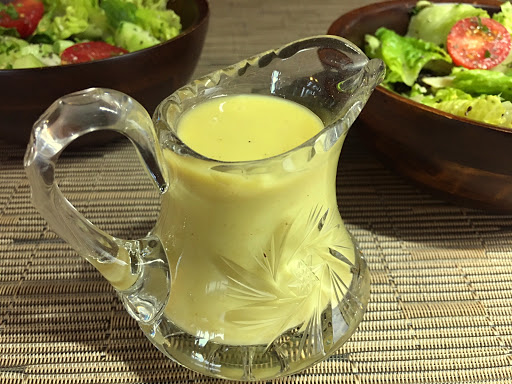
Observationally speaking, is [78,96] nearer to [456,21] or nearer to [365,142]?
[365,142]

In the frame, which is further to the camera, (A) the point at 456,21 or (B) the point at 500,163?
(A) the point at 456,21

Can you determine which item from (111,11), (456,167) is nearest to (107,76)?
(111,11)

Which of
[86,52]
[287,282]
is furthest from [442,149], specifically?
[86,52]

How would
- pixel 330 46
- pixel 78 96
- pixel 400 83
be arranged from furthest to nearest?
pixel 400 83 → pixel 330 46 → pixel 78 96

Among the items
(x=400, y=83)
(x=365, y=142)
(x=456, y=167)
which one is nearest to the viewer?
(x=456, y=167)

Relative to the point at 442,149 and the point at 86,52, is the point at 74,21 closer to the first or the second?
the point at 86,52
